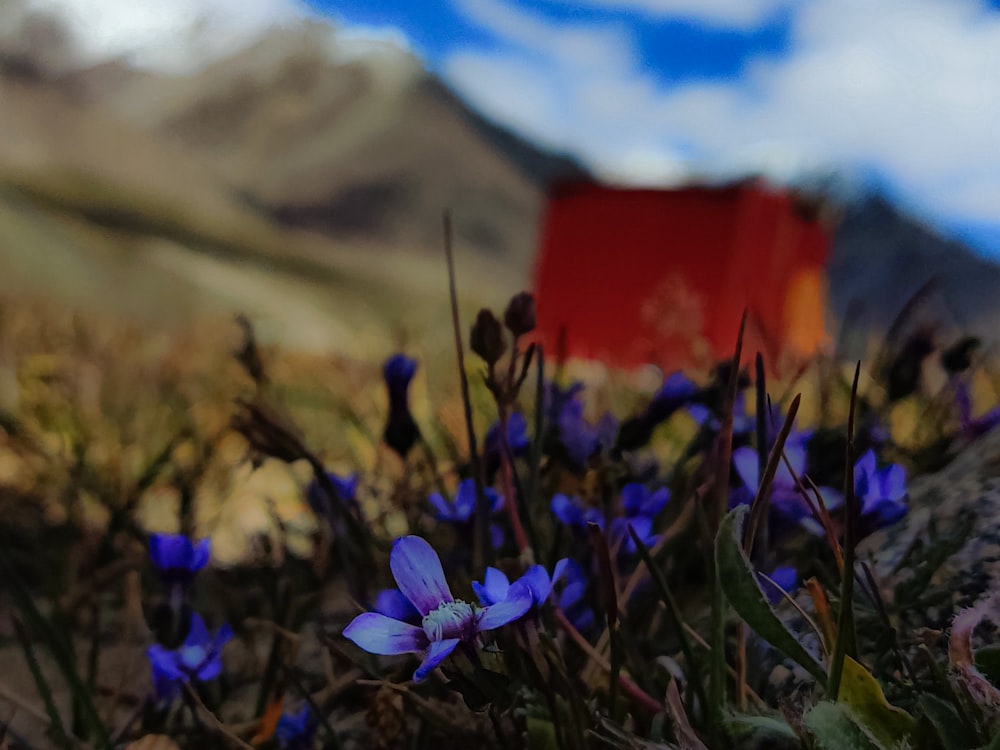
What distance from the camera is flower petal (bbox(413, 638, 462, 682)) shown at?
0.91 ft

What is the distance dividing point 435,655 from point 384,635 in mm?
35

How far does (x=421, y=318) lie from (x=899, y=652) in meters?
2.58

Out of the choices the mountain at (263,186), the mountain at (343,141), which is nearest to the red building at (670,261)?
the mountain at (263,186)

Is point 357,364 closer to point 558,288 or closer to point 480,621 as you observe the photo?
point 558,288

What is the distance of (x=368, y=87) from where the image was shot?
6.88 meters

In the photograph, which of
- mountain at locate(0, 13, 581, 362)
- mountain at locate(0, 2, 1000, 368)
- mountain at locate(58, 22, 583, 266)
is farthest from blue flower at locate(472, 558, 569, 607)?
mountain at locate(58, 22, 583, 266)

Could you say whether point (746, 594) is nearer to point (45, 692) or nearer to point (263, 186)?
point (45, 692)

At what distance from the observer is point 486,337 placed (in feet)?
1.27

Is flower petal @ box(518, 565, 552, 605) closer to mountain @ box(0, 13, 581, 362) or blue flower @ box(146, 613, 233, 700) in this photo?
blue flower @ box(146, 613, 233, 700)

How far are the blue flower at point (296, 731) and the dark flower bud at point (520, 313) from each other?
0.24 m

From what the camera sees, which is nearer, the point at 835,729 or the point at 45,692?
the point at 835,729

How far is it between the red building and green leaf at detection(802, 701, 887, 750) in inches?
88.4

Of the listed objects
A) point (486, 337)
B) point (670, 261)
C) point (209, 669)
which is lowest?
point (670, 261)

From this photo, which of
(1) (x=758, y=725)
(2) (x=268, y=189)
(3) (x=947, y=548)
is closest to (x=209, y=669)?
(1) (x=758, y=725)
